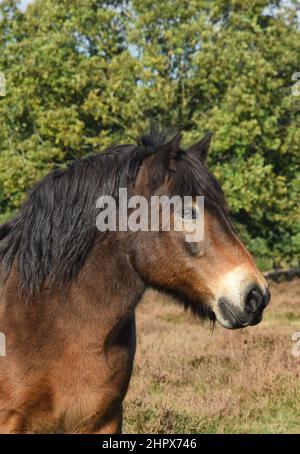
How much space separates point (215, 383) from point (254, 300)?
4.59 metres

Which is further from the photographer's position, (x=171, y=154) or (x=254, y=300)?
(x=171, y=154)

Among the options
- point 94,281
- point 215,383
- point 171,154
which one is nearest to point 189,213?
point 171,154

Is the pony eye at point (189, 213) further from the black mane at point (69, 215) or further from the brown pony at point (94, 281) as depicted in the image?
the black mane at point (69, 215)

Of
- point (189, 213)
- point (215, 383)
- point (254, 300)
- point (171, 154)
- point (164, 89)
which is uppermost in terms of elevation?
point (164, 89)

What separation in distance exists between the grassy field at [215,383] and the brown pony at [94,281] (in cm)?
54

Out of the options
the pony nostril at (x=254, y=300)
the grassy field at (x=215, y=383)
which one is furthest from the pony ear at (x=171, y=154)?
the grassy field at (x=215, y=383)

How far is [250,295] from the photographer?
3211 mm

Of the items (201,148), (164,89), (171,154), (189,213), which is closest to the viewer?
(189,213)

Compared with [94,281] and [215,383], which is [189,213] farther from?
[215,383]

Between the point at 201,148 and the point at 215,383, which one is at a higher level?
the point at 201,148

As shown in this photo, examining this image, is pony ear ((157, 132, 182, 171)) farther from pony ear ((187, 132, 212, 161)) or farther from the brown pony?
pony ear ((187, 132, 212, 161))

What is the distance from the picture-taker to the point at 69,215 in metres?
3.63

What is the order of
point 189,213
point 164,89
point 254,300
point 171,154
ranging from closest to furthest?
point 254,300 → point 189,213 → point 171,154 → point 164,89

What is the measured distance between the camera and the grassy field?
6.17 meters
